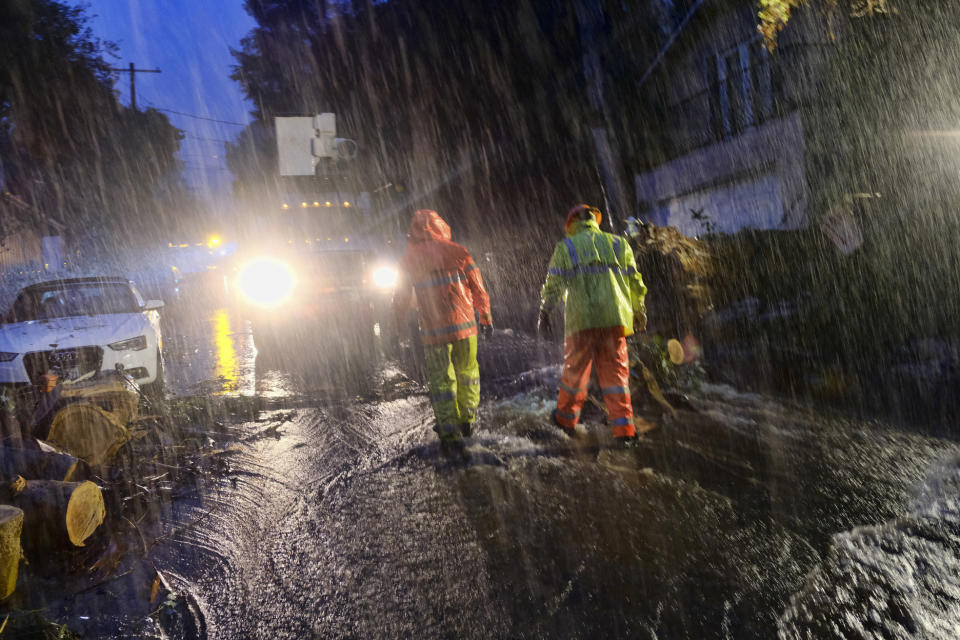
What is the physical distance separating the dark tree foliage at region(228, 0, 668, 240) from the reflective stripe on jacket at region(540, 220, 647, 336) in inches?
380

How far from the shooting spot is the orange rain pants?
4.49 metres

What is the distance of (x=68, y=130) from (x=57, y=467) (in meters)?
16.6

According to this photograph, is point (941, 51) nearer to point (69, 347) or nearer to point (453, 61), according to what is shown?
point (453, 61)

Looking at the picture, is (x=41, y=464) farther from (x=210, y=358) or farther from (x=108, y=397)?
(x=210, y=358)

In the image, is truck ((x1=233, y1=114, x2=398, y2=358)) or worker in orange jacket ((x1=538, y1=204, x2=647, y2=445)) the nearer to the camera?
worker in orange jacket ((x1=538, y1=204, x2=647, y2=445))

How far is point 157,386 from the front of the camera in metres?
7.29

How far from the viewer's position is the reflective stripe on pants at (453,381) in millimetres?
4754

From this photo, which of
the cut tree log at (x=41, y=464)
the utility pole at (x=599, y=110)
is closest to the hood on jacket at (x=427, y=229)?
the cut tree log at (x=41, y=464)

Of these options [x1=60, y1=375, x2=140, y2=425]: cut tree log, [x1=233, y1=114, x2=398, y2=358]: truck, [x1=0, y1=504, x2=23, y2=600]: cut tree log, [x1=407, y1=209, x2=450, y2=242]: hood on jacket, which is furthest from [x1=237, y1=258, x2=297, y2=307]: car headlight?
[x1=0, y1=504, x2=23, y2=600]: cut tree log

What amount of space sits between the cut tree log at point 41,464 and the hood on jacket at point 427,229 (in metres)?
2.92

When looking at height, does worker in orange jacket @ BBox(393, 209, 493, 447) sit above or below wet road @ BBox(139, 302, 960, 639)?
above

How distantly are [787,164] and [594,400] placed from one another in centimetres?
674

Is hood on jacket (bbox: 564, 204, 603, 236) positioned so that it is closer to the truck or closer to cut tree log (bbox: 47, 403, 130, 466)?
cut tree log (bbox: 47, 403, 130, 466)

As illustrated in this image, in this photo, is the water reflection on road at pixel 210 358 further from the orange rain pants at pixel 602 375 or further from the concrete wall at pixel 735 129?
the concrete wall at pixel 735 129
